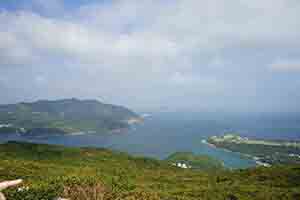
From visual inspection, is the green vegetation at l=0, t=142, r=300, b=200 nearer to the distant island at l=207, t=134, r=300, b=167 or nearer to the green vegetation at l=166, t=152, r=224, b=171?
the green vegetation at l=166, t=152, r=224, b=171

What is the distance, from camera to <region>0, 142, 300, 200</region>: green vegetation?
14281mm

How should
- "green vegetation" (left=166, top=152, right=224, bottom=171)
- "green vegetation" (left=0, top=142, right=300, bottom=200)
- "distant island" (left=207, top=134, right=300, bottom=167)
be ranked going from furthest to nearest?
"distant island" (left=207, top=134, right=300, bottom=167) < "green vegetation" (left=166, top=152, right=224, bottom=171) < "green vegetation" (left=0, top=142, right=300, bottom=200)

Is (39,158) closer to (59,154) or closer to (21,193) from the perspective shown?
(59,154)

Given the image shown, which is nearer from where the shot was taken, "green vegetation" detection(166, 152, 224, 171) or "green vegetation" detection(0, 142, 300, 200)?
"green vegetation" detection(0, 142, 300, 200)

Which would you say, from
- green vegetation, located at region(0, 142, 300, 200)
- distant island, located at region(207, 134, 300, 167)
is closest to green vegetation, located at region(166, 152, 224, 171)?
distant island, located at region(207, 134, 300, 167)

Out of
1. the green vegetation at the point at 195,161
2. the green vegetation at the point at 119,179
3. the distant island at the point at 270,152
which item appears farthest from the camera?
the distant island at the point at 270,152

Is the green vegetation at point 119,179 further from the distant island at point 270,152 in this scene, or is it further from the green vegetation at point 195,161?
the distant island at point 270,152

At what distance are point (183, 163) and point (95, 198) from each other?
13256 cm

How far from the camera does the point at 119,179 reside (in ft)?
171

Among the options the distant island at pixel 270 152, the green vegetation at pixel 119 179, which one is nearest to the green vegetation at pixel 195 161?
the distant island at pixel 270 152

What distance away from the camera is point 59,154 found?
305 feet

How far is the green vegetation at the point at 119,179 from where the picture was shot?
14.3m

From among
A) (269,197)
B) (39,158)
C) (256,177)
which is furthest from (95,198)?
(39,158)

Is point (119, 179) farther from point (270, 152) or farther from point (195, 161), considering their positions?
point (270, 152)
